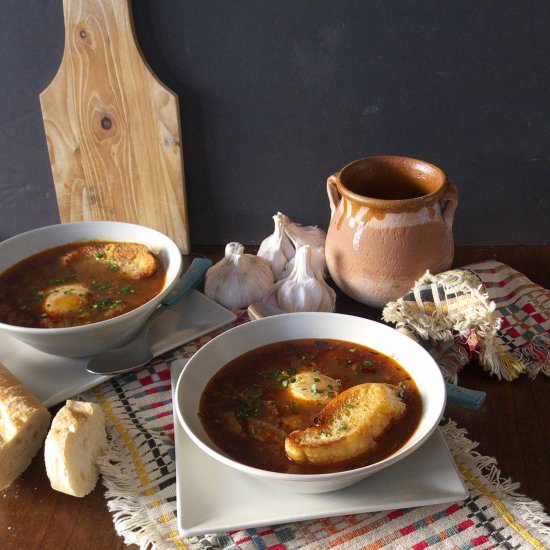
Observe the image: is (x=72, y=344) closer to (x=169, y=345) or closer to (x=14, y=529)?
(x=169, y=345)

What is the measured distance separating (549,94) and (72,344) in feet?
3.78

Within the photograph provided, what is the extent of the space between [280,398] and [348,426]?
0.46 ft

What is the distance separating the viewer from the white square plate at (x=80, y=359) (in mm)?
1188

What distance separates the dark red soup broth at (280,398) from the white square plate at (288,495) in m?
0.05

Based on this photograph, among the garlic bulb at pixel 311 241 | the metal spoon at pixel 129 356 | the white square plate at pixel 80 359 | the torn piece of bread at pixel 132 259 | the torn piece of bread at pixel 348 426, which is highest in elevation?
the torn piece of bread at pixel 132 259

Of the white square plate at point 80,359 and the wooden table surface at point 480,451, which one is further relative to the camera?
the white square plate at point 80,359

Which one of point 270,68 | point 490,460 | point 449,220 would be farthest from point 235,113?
point 490,460

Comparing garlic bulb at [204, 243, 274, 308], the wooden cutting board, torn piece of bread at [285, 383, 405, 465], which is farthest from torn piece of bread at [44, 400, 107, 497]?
the wooden cutting board

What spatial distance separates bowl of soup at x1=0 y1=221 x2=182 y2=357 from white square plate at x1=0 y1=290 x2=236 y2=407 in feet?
0.14

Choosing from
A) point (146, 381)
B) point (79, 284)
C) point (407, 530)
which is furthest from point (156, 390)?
point (407, 530)

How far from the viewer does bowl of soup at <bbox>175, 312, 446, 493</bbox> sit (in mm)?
911

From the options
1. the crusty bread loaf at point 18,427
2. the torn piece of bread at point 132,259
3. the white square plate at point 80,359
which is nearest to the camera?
the crusty bread loaf at point 18,427

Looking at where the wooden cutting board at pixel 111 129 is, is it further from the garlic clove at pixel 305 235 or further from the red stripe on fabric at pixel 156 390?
the red stripe on fabric at pixel 156 390

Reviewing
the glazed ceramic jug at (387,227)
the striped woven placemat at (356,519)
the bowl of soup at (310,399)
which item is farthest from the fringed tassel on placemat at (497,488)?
the glazed ceramic jug at (387,227)
